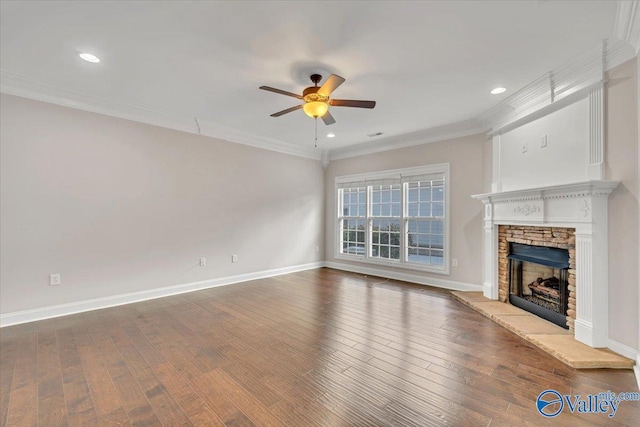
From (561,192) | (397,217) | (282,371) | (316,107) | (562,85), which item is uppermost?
(562,85)

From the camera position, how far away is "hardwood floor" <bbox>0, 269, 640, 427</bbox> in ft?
5.79

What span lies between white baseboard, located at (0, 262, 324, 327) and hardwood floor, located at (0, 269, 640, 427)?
16 cm

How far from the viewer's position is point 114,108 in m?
3.86

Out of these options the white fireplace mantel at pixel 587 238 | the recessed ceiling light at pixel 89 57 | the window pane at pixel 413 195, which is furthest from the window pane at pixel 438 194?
the recessed ceiling light at pixel 89 57

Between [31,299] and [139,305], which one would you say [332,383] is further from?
[31,299]

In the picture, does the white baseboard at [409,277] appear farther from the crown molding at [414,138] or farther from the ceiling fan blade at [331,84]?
the ceiling fan blade at [331,84]

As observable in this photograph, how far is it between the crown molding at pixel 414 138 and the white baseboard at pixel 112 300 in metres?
3.24

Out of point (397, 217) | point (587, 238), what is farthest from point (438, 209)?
point (587, 238)

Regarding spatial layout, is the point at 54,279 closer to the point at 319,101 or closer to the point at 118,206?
the point at 118,206

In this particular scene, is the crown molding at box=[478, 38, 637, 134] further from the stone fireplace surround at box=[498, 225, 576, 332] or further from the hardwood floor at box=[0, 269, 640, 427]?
the hardwood floor at box=[0, 269, 640, 427]

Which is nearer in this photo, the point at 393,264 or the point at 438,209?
the point at 438,209

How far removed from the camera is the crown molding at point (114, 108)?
3.20m

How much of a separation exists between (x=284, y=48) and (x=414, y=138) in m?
3.44

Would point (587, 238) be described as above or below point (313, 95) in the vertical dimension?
below
